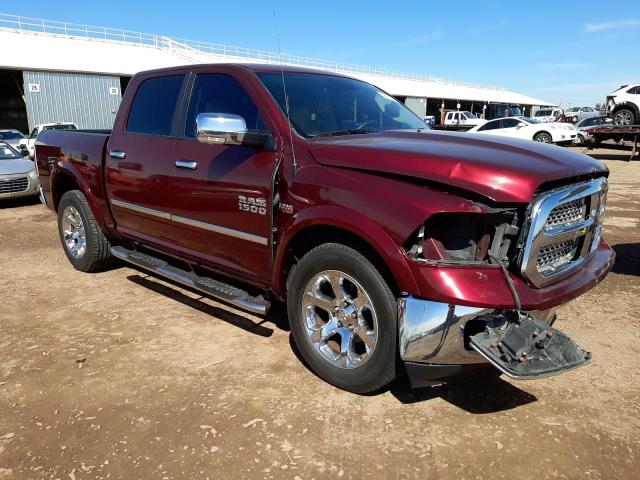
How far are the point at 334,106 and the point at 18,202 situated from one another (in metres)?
10.2

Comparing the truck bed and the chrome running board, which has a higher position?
the truck bed

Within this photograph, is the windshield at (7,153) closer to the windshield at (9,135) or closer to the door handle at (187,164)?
the door handle at (187,164)

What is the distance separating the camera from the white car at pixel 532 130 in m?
21.1

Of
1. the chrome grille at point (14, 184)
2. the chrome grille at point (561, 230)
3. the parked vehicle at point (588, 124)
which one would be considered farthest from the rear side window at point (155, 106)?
the parked vehicle at point (588, 124)

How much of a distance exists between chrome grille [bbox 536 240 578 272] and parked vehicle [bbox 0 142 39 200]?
34.7 feet

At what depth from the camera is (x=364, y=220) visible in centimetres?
269

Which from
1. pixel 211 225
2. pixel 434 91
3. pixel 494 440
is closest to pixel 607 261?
pixel 494 440

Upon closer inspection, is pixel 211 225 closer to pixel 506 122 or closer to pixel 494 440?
pixel 494 440

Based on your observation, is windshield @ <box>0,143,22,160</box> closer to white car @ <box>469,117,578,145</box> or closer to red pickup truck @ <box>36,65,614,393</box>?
red pickup truck @ <box>36,65,614,393</box>

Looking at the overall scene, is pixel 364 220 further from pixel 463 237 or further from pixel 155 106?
pixel 155 106

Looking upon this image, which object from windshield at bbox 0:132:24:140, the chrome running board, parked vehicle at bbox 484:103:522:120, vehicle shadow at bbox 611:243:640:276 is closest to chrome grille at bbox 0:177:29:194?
the chrome running board

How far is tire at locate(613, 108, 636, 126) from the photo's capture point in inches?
853

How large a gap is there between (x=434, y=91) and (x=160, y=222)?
5787 centimetres

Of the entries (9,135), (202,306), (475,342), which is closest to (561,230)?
(475,342)
